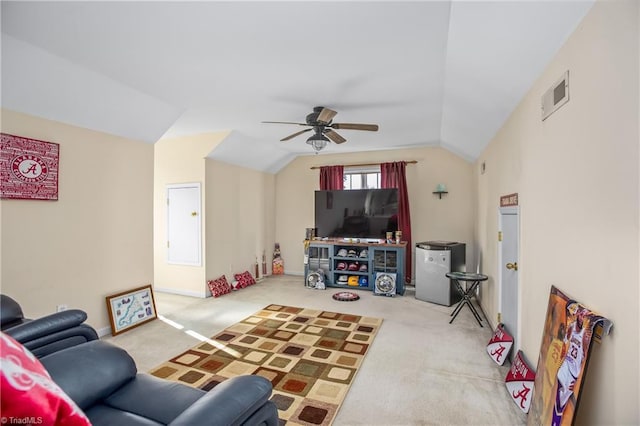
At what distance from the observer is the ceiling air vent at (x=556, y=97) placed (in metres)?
1.63

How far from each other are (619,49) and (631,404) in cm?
133

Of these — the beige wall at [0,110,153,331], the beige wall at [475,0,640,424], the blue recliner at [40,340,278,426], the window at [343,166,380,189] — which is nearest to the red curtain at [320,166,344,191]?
the window at [343,166,380,189]

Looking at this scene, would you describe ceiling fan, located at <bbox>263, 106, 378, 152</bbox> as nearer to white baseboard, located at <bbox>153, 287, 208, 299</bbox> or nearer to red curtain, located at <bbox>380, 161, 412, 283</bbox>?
red curtain, located at <bbox>380, 161, 412, 283</bbox>

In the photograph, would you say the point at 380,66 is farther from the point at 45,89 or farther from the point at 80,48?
the point at 45,89

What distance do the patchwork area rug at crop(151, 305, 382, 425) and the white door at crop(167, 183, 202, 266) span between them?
186cm

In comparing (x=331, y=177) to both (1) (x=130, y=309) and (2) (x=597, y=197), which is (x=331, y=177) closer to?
(1) (x=130, y=309)

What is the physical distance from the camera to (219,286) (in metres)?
5.09

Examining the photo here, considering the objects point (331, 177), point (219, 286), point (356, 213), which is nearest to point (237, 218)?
point (219, 286)

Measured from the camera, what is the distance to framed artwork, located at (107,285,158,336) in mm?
3468

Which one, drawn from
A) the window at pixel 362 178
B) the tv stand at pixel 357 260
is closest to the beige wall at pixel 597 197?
the tv stand at pixel 357 260

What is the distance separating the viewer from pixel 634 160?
1.08m

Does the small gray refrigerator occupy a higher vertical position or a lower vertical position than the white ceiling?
lower

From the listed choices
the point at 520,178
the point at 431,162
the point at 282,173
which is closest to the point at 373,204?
the point at 431,162

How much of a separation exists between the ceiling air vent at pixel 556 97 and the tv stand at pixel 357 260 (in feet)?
11.8
